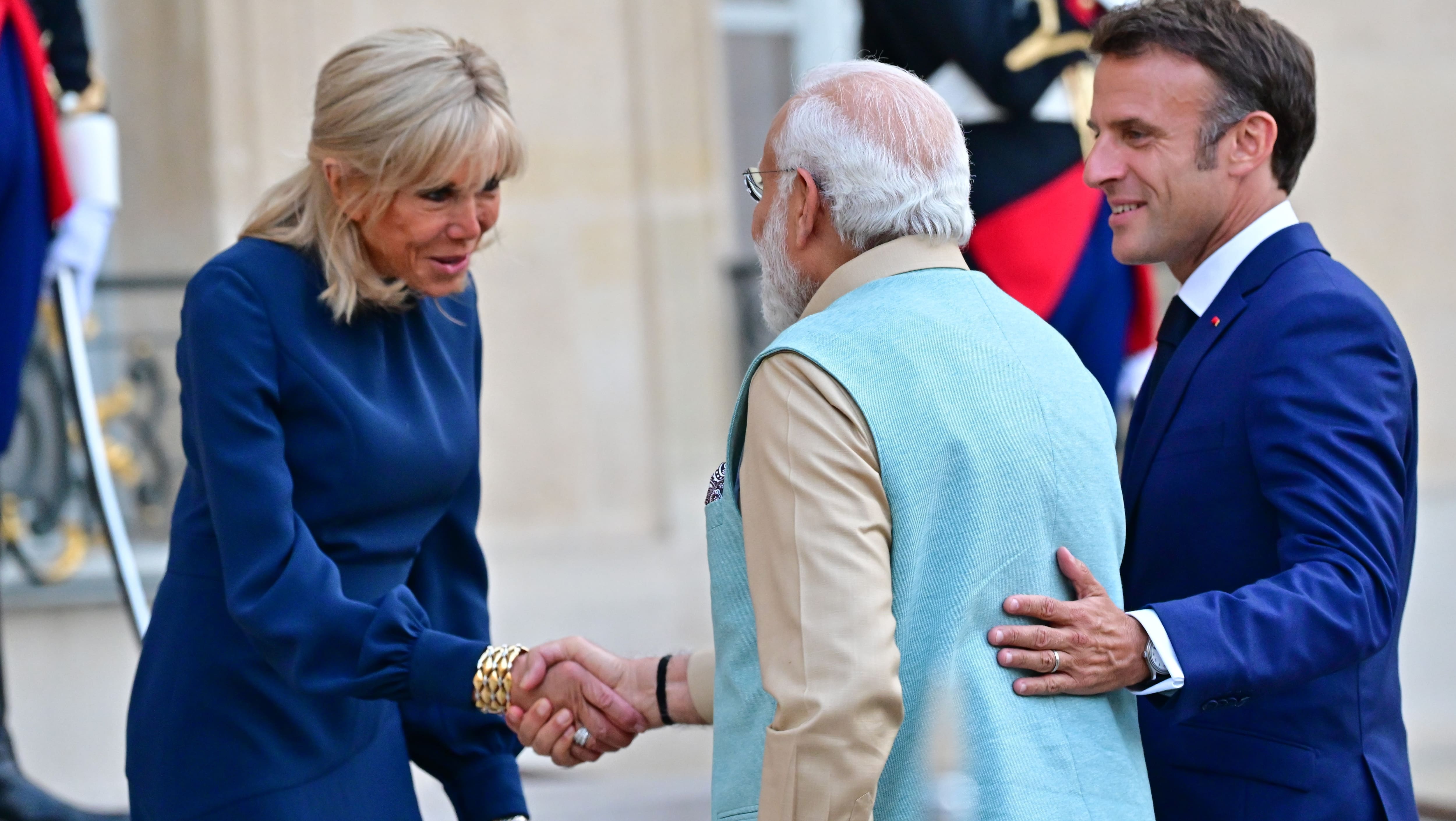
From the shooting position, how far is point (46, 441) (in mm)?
5316

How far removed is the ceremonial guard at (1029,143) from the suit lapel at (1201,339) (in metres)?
1.38

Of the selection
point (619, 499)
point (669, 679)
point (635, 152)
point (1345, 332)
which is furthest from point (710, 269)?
point (1345, 332)

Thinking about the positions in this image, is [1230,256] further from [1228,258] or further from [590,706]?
[590,706]

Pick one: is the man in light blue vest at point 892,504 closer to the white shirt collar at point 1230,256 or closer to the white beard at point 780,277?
the white beard at point 780,277

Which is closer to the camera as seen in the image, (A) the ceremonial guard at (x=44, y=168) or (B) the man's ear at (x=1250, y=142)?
(B) the man's ear at (x=1250, y=142)

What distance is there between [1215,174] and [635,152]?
13.9 feet

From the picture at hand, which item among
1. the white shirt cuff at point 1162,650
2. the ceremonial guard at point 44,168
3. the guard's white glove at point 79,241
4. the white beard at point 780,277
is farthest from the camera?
the guard's white glove at point 79,241

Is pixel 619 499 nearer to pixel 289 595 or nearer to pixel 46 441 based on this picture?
pixel 46 441

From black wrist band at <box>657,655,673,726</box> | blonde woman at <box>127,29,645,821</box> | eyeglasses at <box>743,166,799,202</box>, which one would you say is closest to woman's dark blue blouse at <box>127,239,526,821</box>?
blonde woman at <box>127,29,645,821</box>

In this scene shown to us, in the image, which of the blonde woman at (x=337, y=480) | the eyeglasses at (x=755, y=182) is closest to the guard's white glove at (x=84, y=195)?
the blonde woman at (x=337, y=480)

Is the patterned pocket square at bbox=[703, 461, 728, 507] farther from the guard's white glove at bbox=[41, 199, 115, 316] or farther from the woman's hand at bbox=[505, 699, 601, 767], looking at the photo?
the guard's white glove at bbox=[41, 199, 115, 316]

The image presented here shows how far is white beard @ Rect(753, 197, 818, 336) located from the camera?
190 cm

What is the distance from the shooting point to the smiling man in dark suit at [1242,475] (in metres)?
1.81

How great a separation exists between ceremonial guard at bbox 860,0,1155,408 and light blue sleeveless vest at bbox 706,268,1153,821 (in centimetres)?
185
